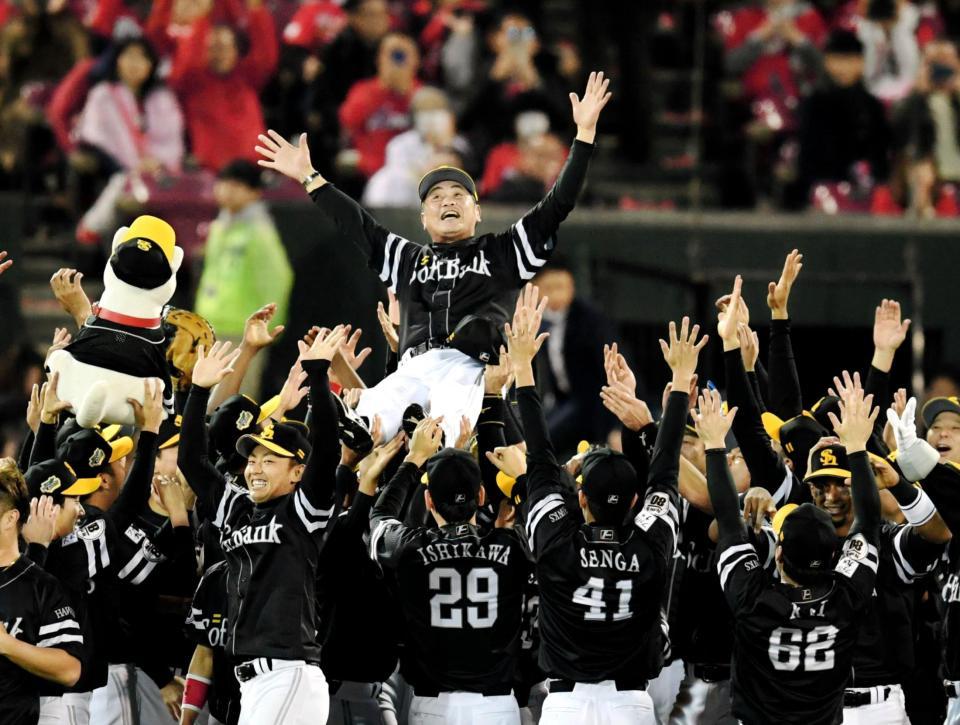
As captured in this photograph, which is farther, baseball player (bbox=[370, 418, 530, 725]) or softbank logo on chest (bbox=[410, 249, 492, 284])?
softbank logo on chest (bbox=[410, 249, 492, 284])

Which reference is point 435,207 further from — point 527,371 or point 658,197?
point 658,197

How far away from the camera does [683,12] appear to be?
1588 centimetres

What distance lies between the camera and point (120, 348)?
27.0 ft

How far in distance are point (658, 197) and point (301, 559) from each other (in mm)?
8128

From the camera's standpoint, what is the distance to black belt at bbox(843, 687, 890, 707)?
7.50m

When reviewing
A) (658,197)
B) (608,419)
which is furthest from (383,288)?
(658,197)

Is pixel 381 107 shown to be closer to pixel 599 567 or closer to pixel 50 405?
pixel 50 405

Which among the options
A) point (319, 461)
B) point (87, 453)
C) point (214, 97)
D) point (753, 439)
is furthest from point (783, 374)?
point (214, 97)

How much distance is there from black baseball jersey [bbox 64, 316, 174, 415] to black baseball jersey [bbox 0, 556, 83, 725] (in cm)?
153

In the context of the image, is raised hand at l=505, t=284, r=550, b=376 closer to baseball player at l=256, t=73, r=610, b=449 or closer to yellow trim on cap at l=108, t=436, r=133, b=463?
baseball player at l=256, t=73, r=610, b=449

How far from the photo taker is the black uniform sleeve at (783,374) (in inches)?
338

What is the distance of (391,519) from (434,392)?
66 cm

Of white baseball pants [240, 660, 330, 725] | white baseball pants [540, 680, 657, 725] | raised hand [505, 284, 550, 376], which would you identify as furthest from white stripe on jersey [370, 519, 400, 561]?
white baseball pants [540, 680, 657, 725]

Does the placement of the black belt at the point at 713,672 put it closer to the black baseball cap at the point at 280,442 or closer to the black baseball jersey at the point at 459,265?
the black baseball jersey at the point at 459,265
